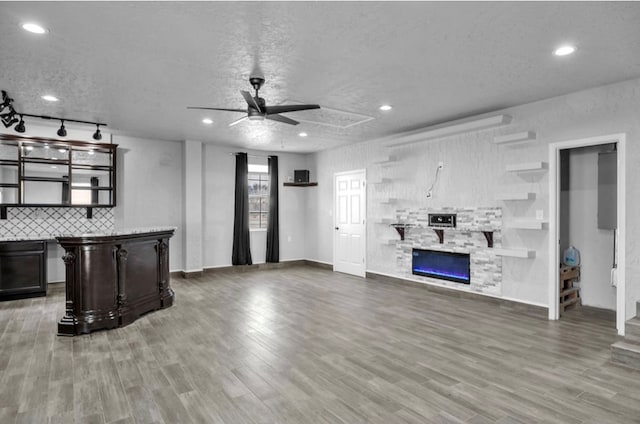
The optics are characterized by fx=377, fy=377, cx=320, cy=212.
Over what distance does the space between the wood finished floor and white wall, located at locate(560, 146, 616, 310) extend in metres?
0.44

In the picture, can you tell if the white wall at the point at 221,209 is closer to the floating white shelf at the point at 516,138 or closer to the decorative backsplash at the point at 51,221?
the decorative backsplash at the point at 51,221

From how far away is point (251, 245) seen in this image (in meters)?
8.75

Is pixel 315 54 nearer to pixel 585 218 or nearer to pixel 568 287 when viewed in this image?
pixel 585 218

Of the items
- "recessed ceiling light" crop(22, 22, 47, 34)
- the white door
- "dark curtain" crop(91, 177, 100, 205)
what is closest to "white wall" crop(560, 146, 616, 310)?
the white door

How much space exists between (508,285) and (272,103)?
13.3 ft

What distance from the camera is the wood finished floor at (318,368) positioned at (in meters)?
2.50

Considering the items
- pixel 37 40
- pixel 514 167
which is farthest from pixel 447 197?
pixel 37 40

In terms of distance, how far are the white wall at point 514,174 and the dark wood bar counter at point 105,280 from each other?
425 cm

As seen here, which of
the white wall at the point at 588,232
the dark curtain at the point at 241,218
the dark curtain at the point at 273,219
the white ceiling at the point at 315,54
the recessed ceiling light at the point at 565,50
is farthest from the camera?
the dark curtain at the point at 273,219

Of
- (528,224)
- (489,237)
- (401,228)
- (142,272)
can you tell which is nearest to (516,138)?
(528,224)

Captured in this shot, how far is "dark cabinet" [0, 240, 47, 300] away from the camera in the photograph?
568 cm

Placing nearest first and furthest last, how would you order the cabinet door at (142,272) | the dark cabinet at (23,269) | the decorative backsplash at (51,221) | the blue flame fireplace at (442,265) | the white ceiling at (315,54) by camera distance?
the white ceiling at (315,54)
the cabinet door at (142,272)
the dark cabinet at (23,269)
the blue flame fireplace at (442,265)
the decorative backsplash at (51,221)

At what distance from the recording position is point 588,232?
5.15 metres

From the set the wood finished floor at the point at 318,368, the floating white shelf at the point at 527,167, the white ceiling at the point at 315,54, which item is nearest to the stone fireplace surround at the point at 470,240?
the wood finished floor at the point at 318,368
